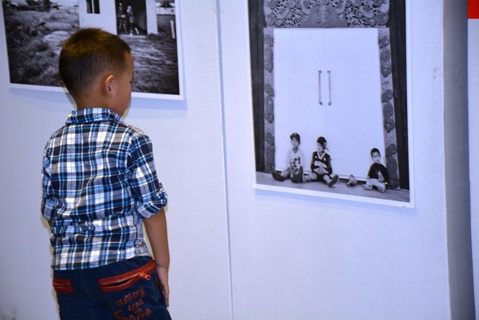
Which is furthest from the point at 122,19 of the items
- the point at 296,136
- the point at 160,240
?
the point at 160,240

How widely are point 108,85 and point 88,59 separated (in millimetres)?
82

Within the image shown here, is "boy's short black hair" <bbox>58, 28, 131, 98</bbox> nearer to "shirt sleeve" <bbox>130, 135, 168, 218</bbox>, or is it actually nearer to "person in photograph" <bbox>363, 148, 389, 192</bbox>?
"shirt sleeve" <bbox>130, 135, 168, 218</bbox>

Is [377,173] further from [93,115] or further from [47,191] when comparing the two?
[47,191]

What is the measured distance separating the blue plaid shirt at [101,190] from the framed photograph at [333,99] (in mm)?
442

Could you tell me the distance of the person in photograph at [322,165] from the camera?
2152mm

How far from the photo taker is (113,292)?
1.94 metres

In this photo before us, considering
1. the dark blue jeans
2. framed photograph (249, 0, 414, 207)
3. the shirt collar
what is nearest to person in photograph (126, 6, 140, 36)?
framed photograph (249, 0, 414, 207)

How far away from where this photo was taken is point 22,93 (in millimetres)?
2879

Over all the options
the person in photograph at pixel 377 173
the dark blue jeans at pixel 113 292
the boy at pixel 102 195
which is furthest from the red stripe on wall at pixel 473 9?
the dark blue jeans at pixel 113 292

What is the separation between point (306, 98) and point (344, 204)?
31cm

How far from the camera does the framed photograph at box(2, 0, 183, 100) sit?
7.91ft

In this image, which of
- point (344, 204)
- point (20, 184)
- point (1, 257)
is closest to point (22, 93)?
point (20, 184)

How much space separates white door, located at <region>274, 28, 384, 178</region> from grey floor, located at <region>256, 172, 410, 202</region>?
0.04 metres

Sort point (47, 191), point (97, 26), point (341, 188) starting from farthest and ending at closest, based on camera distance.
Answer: point (97, 26) < point (341, 188) < point (47, 191)
